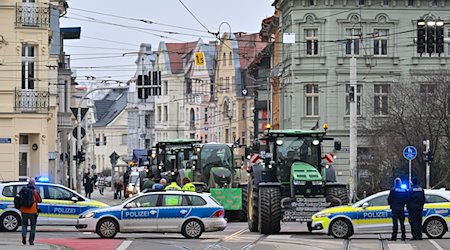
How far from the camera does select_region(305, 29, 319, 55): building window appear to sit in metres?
72.2

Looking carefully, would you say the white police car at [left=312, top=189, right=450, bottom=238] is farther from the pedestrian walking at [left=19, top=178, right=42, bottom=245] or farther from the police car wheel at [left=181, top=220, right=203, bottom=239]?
the pedestrian walking at [left=19, top=178, right=42, bottom=245]

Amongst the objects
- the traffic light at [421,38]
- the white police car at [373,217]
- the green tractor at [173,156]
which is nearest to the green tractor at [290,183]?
the white police car at [373,217]

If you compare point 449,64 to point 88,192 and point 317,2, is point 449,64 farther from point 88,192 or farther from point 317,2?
point 88,192

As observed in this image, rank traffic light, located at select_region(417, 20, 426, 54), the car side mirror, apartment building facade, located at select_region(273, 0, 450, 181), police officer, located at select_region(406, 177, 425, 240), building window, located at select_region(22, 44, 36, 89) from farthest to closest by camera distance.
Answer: apartment building facade, located at select_region(273, 0, 450, 181) → building window, located at select_region(22, 44, 36, 89) → traffic light, located at select_region(417, 20, 426, 54) → the car side mirror → police officer, located at select_region(406, 177, 425, 240)

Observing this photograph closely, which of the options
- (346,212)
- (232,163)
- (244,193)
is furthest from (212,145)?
(346,212)

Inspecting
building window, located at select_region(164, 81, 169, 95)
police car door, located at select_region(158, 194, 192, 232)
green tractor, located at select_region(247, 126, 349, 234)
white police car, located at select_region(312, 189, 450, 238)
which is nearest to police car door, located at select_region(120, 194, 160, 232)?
police car door, located at select_region(158, 194, 192, 232)

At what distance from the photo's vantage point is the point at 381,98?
7125 cm

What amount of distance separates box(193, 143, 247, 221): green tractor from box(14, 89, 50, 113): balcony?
9.07 meters

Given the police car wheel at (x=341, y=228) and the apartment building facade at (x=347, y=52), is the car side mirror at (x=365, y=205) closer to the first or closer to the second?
the police car wheel at (x=341, y=228)

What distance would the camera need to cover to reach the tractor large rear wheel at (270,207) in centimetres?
3312

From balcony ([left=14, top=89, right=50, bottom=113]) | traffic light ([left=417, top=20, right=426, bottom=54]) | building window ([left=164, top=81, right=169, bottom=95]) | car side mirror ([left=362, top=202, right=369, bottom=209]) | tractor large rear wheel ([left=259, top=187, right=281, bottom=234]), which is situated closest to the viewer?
car side mirror ([left=362, top=202, right=369, bottom=209])

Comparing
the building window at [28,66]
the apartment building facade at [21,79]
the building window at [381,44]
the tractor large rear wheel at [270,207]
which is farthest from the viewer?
the building window at [381,44]

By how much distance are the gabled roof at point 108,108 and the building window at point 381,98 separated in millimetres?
92221

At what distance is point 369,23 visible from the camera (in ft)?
238
